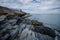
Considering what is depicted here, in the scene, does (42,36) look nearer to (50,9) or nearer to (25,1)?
(50,9)

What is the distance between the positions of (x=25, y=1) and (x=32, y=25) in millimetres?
693

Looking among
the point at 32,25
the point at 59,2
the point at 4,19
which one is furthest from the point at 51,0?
the point at 4,19

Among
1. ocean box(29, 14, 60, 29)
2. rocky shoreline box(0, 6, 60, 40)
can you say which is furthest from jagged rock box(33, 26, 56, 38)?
ocean box(29, 14, 60, 29)

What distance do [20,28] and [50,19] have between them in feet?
2.69

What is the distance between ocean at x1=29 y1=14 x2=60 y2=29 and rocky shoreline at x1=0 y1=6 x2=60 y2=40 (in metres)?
0.09

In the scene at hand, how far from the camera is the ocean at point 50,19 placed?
2.81m

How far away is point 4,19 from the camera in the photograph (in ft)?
9.51

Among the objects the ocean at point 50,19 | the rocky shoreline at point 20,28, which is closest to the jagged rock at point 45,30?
the rocky shoreline at point 20,28

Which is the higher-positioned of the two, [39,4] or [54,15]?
[39,4]

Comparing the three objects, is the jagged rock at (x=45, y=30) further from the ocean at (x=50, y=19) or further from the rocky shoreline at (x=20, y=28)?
the ocean at (x=50, y=19)

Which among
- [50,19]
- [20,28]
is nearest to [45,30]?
[50,19]

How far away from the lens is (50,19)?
2844 mm

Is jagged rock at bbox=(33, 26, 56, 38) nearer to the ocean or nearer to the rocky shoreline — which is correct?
the rocky shoreline

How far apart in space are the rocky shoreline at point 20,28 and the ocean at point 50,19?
0.31 ft
